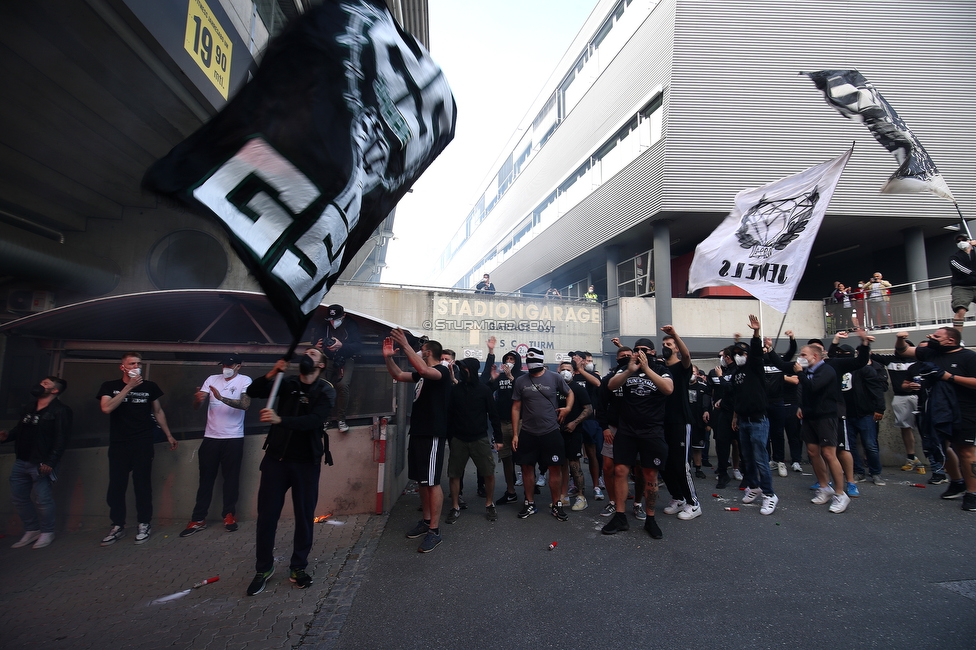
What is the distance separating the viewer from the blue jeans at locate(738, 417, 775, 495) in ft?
18.8

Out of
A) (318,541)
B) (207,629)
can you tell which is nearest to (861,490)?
(318,541)

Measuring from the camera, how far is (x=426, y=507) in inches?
192

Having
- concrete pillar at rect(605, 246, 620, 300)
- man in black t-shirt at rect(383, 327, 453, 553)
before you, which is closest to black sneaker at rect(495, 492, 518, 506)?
man in black t-shirt at rect(383, 327, 453, 553)

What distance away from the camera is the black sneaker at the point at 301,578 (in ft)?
12.2

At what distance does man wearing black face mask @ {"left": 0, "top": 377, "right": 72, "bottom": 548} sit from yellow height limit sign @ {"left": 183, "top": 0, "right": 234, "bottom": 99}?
388 centimetres

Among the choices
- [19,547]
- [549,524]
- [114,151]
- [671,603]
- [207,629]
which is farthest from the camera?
[114,151]

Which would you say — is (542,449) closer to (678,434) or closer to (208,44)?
(678,434)

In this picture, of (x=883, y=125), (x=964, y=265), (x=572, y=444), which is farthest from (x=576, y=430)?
(x=964, y=265)

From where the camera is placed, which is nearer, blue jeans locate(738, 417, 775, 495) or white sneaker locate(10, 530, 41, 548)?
white sneaker locate(10, 530, 41, 548)

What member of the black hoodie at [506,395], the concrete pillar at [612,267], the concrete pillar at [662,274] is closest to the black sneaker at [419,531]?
the black hoodie at [506,395]

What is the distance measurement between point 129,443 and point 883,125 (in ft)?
32.9

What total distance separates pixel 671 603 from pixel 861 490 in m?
5.15

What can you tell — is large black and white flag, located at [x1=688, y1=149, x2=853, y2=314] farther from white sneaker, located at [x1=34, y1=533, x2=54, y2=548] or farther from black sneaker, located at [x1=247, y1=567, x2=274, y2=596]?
white sneaker, located at [x1=34, y1=533, x2=54, y2=548]

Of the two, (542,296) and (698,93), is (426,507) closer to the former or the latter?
(542,296)
